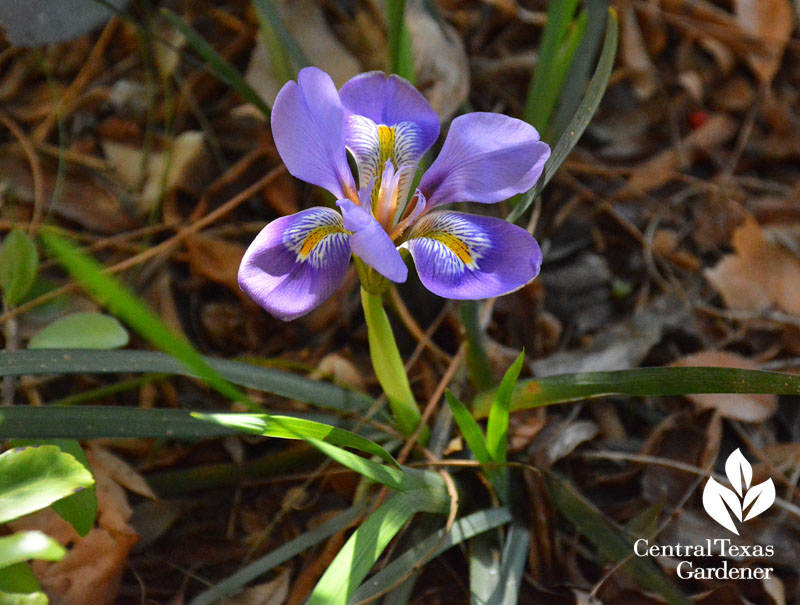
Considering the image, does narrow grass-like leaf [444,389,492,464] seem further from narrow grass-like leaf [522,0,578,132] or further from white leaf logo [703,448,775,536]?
narrow grass-like leaf [522,0,578,132]

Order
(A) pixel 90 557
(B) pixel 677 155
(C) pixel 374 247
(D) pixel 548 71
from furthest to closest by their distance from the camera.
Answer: (B) pixel 677 155 < (D) pixel 548 71 < (A) pixel 90 557 < (C) pixel 374 247

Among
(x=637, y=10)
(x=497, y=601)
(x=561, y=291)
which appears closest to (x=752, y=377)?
(x=497, y=601)

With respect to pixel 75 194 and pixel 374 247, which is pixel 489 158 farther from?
pixel 75 194

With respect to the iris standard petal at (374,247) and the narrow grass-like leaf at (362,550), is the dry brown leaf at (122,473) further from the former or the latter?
the iris standard petal at (374,247)

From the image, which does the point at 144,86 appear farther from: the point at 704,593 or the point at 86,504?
the point at 704,593

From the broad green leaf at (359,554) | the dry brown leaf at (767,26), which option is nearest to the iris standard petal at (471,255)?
the broad green leaf at (359,554)

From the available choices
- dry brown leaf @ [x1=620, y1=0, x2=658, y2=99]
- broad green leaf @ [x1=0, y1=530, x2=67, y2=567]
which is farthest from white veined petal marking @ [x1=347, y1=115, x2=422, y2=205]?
dry brown leaf @ [x1=620, y1=0, x2=658, y2=99]

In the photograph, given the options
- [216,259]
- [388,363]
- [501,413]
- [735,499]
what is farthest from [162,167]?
[735,499]
